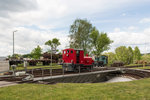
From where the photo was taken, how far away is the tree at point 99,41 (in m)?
49.3

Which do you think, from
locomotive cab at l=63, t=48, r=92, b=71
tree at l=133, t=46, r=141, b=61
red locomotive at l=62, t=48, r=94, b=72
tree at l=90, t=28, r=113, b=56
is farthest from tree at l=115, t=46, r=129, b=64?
locomotive cab at l=63, t=48, r=92, b=71

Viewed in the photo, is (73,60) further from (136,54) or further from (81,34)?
(136,54)

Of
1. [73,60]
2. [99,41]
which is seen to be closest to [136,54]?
[99,41]

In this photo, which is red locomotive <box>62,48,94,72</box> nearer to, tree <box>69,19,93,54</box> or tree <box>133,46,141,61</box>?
tree <box>69,19,93,54</box>

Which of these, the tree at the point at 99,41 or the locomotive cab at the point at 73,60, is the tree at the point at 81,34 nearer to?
the tree at the point at 99,41

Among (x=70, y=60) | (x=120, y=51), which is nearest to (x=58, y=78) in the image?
(x=70, y=60)

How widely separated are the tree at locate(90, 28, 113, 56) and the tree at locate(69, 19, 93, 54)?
7.32 feet

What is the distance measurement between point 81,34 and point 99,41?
6887 mm

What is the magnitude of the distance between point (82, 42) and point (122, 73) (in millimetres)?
26604

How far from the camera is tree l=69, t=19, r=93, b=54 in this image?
50438mm

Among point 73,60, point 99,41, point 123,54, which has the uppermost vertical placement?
point 99,41

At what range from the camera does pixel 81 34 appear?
5069 centimetres

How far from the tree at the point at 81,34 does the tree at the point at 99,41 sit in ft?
7.32

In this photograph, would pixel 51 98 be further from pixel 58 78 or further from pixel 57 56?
pixel 57 56
